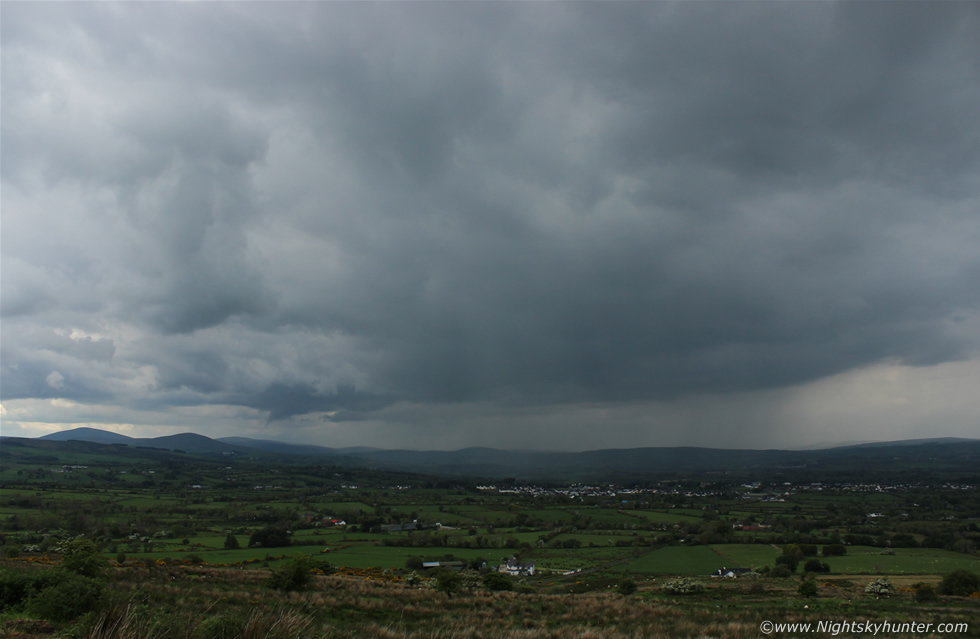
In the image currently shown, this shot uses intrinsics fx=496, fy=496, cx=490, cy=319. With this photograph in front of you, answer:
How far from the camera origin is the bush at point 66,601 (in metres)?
14.1

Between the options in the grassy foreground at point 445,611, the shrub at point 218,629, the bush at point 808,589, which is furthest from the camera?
the bush at point 808,589

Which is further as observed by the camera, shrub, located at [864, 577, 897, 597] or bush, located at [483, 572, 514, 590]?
bush, located at [483, 572, 514, 590]

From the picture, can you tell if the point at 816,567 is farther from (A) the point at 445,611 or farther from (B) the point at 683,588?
(A) the point at 445,611

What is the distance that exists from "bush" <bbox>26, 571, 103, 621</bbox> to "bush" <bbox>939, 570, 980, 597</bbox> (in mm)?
59893

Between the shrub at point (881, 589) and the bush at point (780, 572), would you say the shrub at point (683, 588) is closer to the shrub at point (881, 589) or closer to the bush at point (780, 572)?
the shrub at point (881, 589)

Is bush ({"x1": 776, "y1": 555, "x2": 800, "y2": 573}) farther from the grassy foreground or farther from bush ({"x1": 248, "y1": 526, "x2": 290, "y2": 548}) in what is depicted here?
bush ({"x1": 248, "y1": 526, "x2": 290, "y2": 548})

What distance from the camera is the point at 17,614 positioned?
14.8 metres

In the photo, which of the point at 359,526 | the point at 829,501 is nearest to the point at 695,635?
the point at 359,526

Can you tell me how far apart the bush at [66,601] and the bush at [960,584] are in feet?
196

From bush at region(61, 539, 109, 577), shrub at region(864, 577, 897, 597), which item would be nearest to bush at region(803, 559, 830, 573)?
shrub at region(864, 577, 897, 597)

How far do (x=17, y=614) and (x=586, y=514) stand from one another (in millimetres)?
137869

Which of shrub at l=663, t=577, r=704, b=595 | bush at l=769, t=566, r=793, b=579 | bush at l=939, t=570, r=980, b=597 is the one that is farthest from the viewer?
bush at l=769, t=566, r=793, b=579

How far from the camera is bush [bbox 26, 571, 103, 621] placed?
1414 cm

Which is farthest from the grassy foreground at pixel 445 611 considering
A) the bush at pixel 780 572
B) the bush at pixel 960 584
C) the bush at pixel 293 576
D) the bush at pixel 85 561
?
the bush at pixel 780 572
